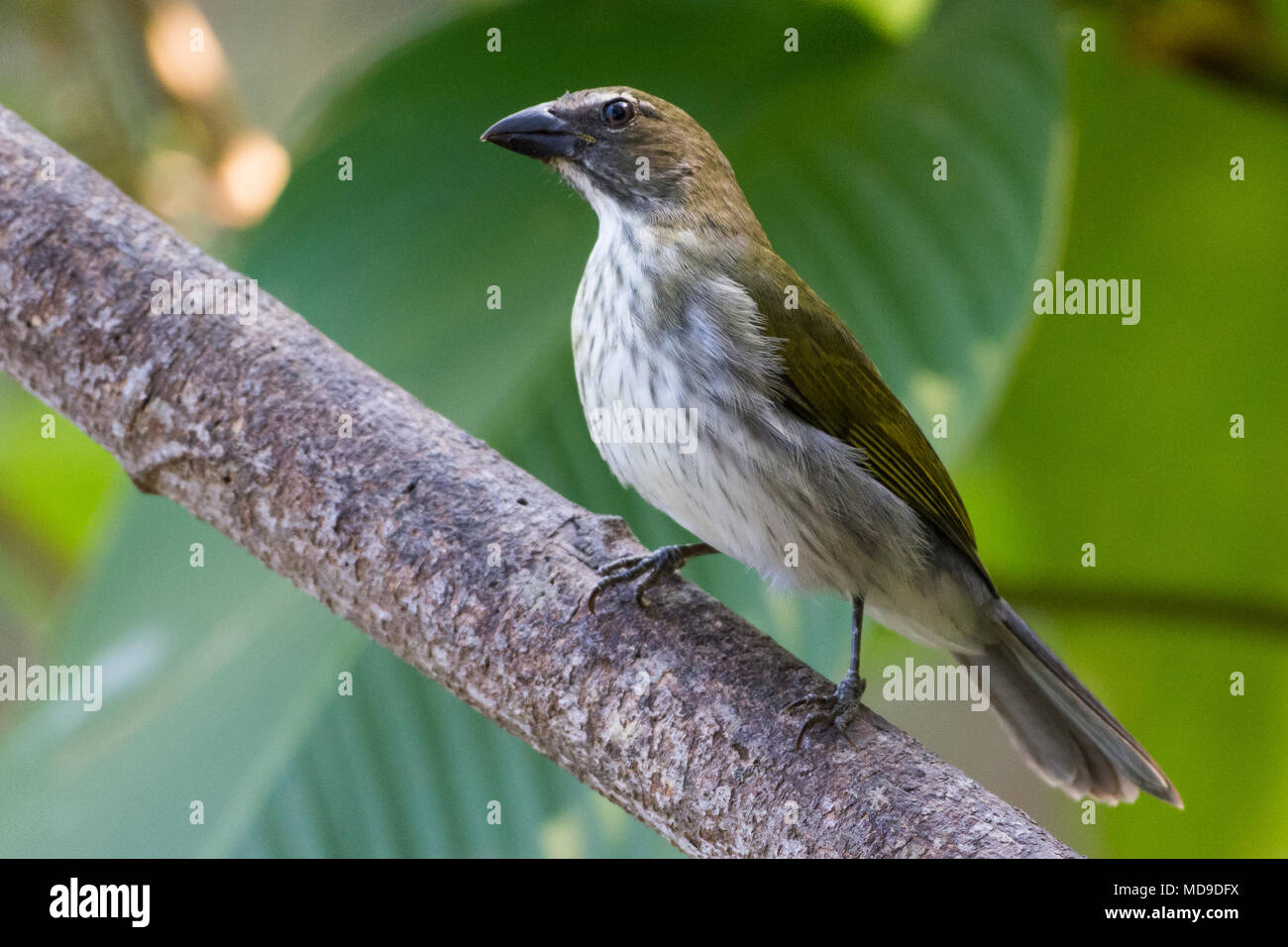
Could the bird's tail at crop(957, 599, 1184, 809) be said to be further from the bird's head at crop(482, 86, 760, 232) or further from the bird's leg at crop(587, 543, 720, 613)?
the bird's head at crop(482, 86, 760, 232)

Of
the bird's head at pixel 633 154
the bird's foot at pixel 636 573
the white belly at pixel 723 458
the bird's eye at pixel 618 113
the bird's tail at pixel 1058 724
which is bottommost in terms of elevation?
the bird's tail at pixel 1058 724

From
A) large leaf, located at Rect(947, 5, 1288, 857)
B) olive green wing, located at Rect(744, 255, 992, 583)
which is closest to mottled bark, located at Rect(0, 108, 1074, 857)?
olive green wing, located at Rect(744, 255, 992, 583)

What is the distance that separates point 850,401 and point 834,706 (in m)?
0.74

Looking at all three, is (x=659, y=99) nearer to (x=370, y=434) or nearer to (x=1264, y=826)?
(x=370, y=434)

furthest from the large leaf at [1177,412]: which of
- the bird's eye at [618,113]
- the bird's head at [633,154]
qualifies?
the bird's eye at [618,113]

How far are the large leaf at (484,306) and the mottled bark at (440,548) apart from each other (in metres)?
0.27

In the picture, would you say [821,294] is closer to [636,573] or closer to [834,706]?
[636,573]

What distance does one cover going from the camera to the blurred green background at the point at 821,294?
1.96 metres

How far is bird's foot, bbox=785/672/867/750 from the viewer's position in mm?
1584

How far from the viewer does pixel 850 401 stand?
2213 millimetres

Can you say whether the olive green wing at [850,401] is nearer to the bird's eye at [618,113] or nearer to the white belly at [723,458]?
the white belly at [723,458]

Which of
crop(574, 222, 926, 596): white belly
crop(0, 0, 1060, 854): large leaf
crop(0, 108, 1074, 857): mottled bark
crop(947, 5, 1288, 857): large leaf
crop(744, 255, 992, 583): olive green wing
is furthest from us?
crop(947, 5, 1288, 857): large leaf

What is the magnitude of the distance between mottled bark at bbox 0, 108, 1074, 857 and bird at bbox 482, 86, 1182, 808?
0.89ft

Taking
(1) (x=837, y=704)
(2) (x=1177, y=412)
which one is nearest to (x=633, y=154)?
(1) (x=837, y=704)
